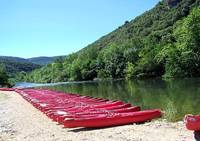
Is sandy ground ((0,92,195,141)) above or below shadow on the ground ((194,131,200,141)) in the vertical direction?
below

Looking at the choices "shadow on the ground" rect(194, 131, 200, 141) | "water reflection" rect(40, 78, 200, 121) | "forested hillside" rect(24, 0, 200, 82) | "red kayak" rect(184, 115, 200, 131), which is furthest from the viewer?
"forested hillside" rect(24, 0, 200, 82)

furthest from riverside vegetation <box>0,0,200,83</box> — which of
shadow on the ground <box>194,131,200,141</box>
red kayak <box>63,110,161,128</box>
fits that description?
shadow on the ground <box>194,131,200,141</box>

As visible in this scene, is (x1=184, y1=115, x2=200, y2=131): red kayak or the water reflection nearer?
(x1=184, y1=115, x2=200, y2=131): red kayak

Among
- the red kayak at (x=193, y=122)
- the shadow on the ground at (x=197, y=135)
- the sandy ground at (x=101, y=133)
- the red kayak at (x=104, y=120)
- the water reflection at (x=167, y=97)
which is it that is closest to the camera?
the shadow on the ground at (x=197, y=135)

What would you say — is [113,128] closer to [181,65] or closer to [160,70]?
[181,65]

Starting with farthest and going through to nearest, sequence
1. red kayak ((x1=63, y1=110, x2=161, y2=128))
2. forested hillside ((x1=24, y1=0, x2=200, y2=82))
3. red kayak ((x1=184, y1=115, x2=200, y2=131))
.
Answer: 1. forested hillside ((x1=24, y1=0, x2=200, y2=82))
2. red kayak ((x1=63, y1=110, x2=161, y2=128))
3. red kayak ((x1=184, y1=115, x2=200, y2=131))

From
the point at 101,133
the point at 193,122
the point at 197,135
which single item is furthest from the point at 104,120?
the point at 193,122

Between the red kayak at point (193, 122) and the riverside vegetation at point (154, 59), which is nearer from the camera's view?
the red kayak at point (193, 122)

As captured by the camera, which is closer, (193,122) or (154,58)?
(193,122)

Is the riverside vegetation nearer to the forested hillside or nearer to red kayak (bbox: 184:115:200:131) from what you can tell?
the forested hillside

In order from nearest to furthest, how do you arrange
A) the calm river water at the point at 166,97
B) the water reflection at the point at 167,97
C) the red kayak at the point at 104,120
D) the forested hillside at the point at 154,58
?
the red kayak at the point at 104,120
the calm river water at the point at 166,97
the water reflection at the point at 167,97
the forested hillside at the point at 154,58

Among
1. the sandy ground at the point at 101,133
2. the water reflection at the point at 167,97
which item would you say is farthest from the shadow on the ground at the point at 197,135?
the water reflection at the point at 167,97

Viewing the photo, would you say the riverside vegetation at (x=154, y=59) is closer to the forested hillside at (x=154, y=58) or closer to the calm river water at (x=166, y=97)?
the forested hillside at (x=154, y=58)

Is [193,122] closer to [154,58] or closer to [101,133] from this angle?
[101,133]
